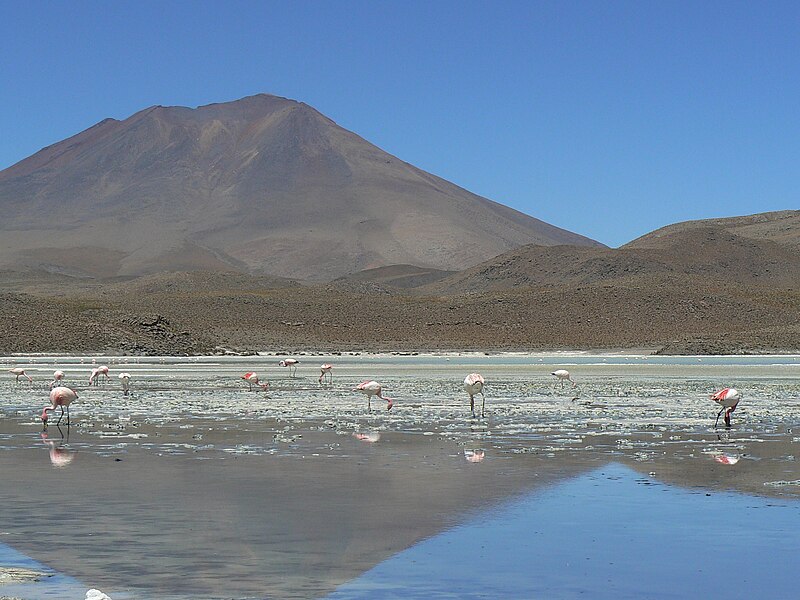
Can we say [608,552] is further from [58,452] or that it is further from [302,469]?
[58,452]

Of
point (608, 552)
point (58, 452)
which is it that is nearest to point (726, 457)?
point (608, 552)

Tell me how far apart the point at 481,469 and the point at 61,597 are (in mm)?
7287

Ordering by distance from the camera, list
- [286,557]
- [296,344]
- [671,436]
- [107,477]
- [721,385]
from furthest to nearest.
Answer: [296,344]
[721,385]
[671,436]
[107,477]
[286,557]

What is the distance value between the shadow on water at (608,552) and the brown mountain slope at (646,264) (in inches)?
4516

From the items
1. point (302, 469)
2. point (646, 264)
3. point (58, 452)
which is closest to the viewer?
point (302, 469)

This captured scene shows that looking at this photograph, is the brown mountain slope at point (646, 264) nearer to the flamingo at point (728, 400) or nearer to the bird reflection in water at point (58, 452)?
the flamingo at point (728, 400)

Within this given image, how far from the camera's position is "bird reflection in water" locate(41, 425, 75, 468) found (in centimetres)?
1542

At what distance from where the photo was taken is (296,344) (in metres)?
83.8

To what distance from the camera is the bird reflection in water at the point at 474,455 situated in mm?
15766

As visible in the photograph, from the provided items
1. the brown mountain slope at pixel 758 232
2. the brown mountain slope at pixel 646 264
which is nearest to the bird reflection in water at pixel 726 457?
the brown mountain slope at pixel 646 264

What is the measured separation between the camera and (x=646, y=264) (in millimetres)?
130125

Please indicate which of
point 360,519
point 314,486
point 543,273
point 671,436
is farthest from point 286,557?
point 543,273

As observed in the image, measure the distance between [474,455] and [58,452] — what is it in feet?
18.4

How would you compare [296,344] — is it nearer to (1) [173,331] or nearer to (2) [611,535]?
(1) [173,331]
